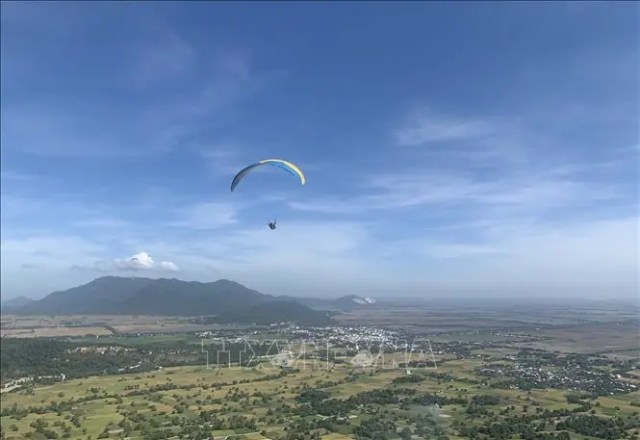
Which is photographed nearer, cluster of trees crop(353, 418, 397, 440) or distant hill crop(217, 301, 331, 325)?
cluster of trees crop(353, 418, 397, 440)

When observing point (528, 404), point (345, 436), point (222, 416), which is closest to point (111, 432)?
point (222, 416)

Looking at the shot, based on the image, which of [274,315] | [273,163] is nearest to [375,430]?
[273,163]

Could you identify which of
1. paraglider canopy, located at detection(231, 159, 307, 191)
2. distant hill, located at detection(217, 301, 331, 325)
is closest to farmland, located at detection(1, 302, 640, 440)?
paraglider canopy, located at detection(231, 159, 307, 191)

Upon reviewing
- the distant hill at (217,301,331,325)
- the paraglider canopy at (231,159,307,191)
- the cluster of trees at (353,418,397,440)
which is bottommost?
the cluster of trees at (353,418,397,440)

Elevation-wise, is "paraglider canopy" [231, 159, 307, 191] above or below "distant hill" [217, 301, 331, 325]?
above

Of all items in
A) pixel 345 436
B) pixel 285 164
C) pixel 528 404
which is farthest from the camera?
pixel 528 404

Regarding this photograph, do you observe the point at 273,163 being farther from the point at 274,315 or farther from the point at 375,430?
the point at 274,315

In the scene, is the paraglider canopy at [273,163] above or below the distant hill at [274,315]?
above

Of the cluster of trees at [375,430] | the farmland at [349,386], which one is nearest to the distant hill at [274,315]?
the farmland at [349,386]

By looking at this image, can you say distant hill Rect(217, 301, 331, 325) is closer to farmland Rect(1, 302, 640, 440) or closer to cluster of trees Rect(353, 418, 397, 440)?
farmland Rect(1, 302, 640, 440)

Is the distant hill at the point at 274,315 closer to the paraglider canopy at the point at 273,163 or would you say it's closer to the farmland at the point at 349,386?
the farmland at the point at 349,386

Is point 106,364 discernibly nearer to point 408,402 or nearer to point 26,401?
point 26,401
